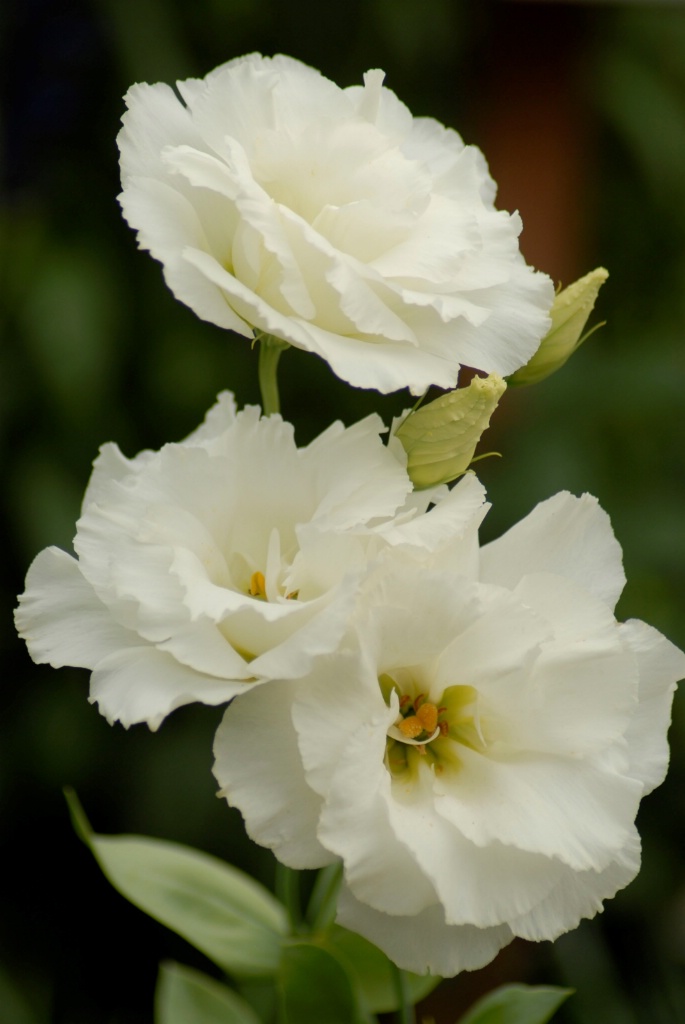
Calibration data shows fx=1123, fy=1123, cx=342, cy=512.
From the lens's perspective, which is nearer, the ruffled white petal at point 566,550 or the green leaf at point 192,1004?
the ruffled white petal at point 566,550

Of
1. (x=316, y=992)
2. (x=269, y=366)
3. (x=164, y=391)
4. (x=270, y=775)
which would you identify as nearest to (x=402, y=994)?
(x=316, y=992)

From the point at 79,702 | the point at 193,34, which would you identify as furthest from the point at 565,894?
the point at 193,34

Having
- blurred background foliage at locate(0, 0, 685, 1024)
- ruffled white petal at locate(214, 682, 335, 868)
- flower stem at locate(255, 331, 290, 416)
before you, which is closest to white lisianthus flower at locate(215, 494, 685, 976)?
ruffled white petal at locate(214, 682, 335, 868)

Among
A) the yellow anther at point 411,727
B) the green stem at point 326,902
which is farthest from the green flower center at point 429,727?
the green stem at point 326,902

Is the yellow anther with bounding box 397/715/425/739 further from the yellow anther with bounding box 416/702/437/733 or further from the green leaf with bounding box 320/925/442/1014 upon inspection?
the green leaf with bounding box 320/925/442/1014

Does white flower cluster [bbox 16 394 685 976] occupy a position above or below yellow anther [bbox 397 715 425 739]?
above

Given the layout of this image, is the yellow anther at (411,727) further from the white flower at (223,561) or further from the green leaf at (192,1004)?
the green leaf at (192,1004)
